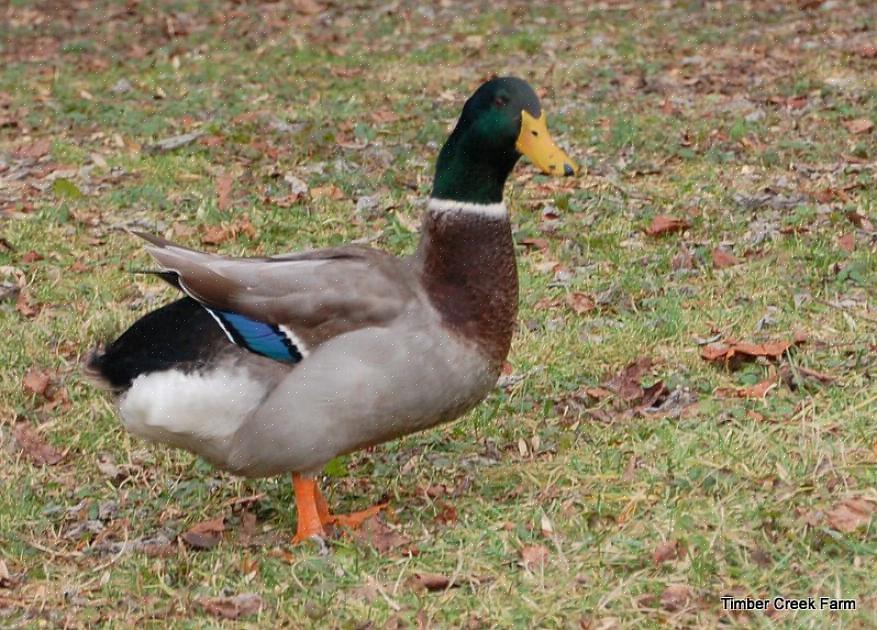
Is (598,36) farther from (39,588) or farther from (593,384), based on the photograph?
(39,588)

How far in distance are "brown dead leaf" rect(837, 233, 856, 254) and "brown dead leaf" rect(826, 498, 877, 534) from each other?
2.45 m

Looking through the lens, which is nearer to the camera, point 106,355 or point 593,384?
point 106,355

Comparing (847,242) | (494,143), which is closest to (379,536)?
(494,143)

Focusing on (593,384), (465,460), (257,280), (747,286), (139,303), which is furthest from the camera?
(139,303)

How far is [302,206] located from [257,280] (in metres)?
3.20

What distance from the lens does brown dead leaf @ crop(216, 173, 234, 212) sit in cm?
729

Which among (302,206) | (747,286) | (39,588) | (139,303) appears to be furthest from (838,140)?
(39,588)

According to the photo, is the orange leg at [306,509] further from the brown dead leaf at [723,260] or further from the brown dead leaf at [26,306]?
the brown dead leaf at [723,260]

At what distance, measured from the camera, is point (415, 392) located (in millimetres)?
3977

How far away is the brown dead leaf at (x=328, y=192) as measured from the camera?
736 cm

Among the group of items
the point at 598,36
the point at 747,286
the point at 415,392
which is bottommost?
the point at 598,36

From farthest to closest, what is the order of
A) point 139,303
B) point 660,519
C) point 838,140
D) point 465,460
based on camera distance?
point 838,140 < point 139,303 < point 465,460 < point 660,519

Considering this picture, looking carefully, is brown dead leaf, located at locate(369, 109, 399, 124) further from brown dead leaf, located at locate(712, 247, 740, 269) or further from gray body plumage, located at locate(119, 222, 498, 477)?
gray body plumage, located at locate(119, 222, 498, 477)

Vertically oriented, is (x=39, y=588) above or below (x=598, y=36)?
above
